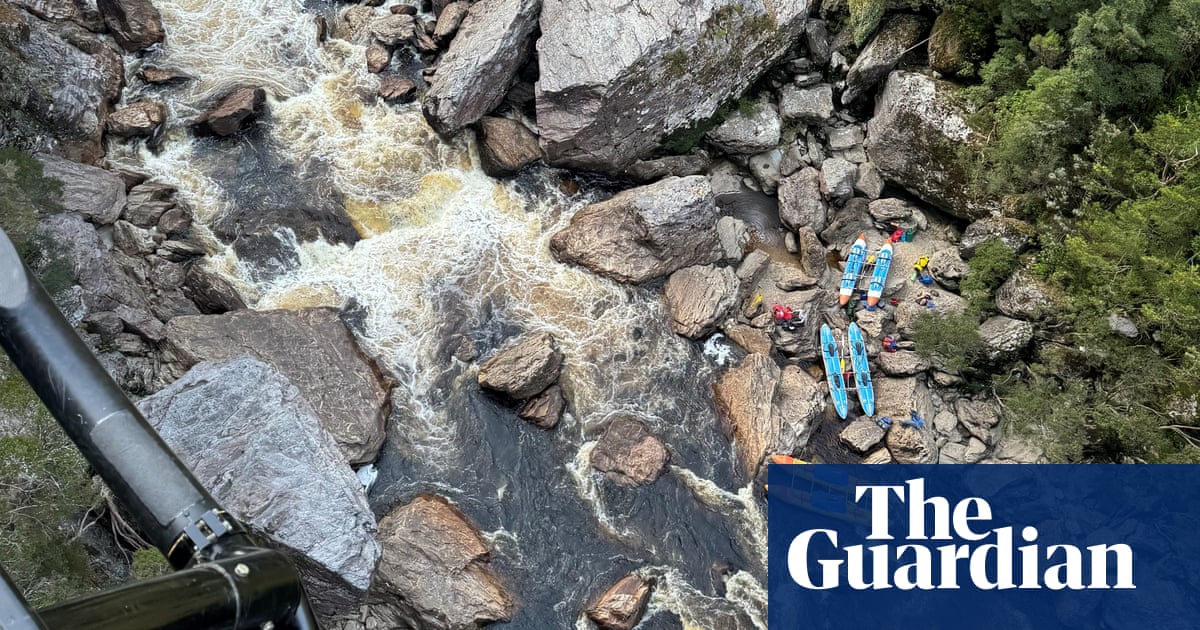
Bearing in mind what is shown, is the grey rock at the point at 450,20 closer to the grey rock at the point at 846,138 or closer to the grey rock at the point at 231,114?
the grey rock at the point at 231,114

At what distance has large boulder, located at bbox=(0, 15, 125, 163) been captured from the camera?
18.8m

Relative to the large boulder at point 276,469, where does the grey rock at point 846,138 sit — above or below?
below

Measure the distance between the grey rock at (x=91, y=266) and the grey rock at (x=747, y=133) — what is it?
14.2 meters

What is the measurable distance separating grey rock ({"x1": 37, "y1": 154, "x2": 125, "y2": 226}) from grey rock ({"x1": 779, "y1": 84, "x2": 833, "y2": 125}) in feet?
53.8

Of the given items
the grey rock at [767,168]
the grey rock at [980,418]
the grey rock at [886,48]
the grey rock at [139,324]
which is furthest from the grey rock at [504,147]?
the grey rock at [980,418]

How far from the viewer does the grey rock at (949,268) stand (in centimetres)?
2070

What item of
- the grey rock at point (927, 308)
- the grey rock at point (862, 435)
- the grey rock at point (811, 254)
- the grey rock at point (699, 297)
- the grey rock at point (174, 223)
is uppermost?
the grey rock at point (174, 223)

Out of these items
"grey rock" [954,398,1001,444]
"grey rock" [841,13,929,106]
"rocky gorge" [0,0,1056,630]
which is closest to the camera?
"rocky gorge" [0,0,1056,630]

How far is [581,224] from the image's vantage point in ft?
67.6

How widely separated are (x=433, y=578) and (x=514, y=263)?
25.5 ft

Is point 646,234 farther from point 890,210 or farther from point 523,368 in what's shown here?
point 890,210

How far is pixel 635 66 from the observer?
19984 millimetres

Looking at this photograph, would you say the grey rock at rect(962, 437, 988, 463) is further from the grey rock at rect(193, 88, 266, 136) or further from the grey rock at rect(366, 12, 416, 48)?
the grey rock at rect(193, 88, 266, 136)

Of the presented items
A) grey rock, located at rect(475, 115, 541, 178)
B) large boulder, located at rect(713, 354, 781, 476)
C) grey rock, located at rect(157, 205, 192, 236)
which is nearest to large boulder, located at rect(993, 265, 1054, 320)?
large boulder, located at rect(713, 354, 781, 476)
